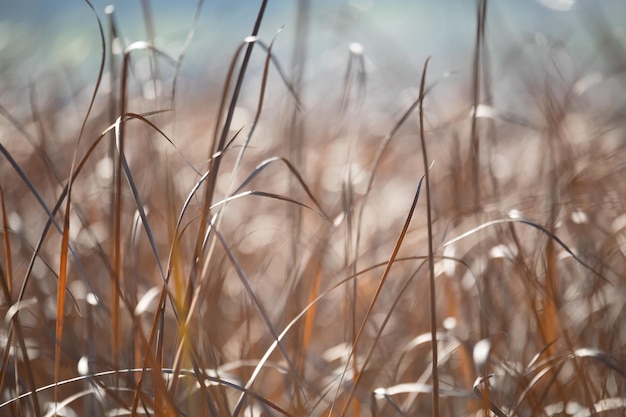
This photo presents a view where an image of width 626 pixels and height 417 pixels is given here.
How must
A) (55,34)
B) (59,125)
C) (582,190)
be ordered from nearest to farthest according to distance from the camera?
(582,190) → (55,34) → (59,125)

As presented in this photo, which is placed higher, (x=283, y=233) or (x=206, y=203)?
(x=206, y=203)

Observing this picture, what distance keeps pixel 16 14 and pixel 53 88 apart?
290 mm

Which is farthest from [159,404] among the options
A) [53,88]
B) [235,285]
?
[53,88]

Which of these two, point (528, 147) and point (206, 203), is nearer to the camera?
point (206, 203)

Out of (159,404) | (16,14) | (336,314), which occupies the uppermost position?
(16,14)

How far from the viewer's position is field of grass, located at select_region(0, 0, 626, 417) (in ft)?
1.78

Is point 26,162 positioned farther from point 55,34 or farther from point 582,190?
point 582,190

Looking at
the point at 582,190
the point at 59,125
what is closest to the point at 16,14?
the point at 59,125

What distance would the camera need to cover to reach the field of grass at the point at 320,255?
21.4 inches

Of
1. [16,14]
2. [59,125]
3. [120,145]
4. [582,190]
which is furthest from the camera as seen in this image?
[16,14]

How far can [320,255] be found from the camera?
2.53 ft

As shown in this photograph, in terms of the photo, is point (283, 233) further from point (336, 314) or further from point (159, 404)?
point (159, 404)

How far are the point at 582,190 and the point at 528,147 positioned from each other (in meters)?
0.68

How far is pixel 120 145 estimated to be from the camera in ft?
1.55
